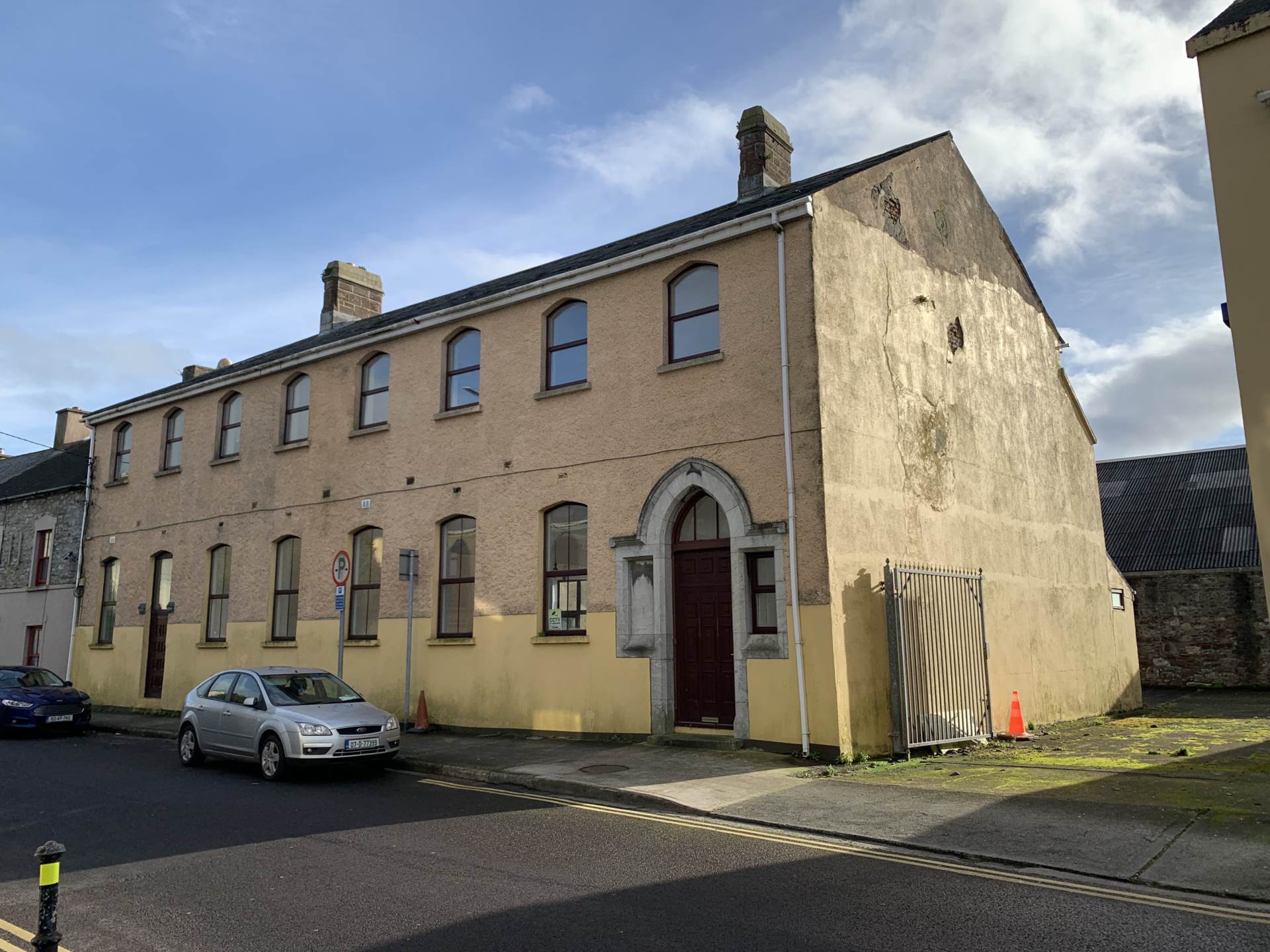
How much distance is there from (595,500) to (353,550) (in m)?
6.48

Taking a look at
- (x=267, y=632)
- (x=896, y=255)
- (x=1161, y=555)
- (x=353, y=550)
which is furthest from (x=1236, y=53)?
(x=1161, y=555)

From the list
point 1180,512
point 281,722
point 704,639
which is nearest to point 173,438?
point 281,722

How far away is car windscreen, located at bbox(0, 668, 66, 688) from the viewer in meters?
19.4

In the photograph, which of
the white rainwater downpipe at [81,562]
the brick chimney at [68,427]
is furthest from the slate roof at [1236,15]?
the brick chimney at [68,427]

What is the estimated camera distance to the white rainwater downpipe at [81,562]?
24.9 m

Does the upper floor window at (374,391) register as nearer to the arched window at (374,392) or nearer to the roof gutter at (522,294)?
the arched window at (374,392)

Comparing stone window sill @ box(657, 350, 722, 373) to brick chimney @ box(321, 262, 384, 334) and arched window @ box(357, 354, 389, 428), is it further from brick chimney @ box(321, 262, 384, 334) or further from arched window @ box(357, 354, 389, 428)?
brick chimney @ box(321, 262, 384, 334)

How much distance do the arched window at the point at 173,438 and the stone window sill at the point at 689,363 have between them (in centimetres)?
1455

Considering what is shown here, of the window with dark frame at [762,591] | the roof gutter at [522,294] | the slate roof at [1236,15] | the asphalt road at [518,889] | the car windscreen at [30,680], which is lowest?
the asphalt road at [518,889]

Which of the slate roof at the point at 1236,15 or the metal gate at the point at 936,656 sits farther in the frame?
the metal gate at the point at 936,656

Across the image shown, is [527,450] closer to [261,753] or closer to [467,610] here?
[467,610]

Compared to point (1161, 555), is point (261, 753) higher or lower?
lower

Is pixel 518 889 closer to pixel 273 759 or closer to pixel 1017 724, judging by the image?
pixel 273 759

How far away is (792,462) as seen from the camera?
510 inches
